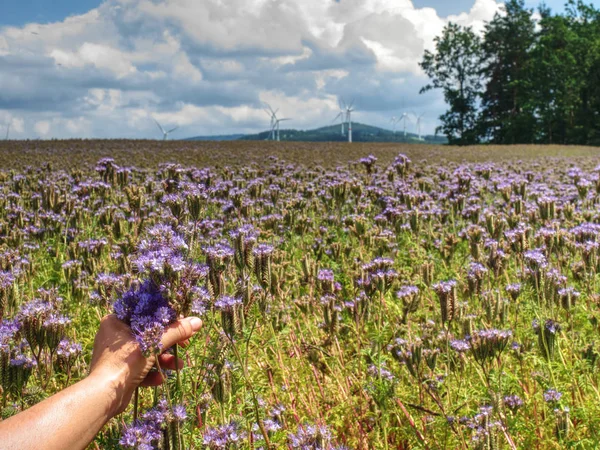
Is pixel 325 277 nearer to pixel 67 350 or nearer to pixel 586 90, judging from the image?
pixel 67 350

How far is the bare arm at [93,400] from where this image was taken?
1676 millimetres

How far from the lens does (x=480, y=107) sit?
67.6 meters

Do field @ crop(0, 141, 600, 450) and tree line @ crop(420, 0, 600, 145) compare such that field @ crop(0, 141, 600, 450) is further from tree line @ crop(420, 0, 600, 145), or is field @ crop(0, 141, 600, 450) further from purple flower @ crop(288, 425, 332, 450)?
tree line @ crop(420, 0, 600, 145)

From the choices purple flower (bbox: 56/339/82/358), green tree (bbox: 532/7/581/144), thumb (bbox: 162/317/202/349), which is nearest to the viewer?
thumb (bbox: 162/317/202/349)

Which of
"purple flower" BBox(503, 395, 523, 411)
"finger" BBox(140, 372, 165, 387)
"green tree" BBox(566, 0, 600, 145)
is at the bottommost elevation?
"purple flower" BBox(503, 395, 523, 411)

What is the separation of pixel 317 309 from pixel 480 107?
67943mm

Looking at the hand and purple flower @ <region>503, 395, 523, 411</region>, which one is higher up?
the hand

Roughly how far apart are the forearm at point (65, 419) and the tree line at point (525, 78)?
6351 cm

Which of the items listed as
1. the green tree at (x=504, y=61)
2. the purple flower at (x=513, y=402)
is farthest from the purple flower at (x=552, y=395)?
the green tree at (x=504, y=61)

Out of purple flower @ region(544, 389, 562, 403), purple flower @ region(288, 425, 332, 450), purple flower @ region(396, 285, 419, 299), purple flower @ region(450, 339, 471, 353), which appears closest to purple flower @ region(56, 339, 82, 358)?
purple flower @ region(288, 425, 332, 450)

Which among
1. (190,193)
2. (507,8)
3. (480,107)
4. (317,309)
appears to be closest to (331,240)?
(317,309)

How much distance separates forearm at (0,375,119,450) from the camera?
65.2 inches

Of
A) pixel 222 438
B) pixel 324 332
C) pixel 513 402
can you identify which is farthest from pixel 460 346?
pixel 222 438

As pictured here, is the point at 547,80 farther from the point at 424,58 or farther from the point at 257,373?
the point at 257,373
